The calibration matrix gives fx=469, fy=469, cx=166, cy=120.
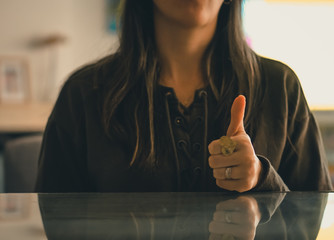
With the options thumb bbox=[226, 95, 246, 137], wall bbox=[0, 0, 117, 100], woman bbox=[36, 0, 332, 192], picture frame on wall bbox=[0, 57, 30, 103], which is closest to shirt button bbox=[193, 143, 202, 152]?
woman bbox=[36, 0, 332, 192]

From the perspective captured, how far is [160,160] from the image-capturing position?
3.06 ft

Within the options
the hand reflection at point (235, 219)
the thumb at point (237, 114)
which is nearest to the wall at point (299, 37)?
the thumb at point (237, 114)

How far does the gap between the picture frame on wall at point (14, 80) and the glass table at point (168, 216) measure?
290cm

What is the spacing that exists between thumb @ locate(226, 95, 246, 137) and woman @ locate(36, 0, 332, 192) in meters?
0.23

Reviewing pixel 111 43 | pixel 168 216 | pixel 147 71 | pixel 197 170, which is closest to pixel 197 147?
pixel 197 170

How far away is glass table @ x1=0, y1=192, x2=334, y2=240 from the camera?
1.47 feet

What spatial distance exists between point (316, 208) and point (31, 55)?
10.5 feet

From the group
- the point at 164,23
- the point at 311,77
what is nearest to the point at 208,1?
the point at 164,23

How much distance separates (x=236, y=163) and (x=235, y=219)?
173 mm

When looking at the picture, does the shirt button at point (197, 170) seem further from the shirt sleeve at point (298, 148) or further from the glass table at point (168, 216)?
the glass table at point (168, 216)

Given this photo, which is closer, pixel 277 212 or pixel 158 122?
pixel 277 212

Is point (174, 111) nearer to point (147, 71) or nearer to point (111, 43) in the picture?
point (147, 71)

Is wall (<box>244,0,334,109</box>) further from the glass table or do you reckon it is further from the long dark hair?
the glass table

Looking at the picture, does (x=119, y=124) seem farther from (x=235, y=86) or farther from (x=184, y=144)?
(x=235, y=86)
